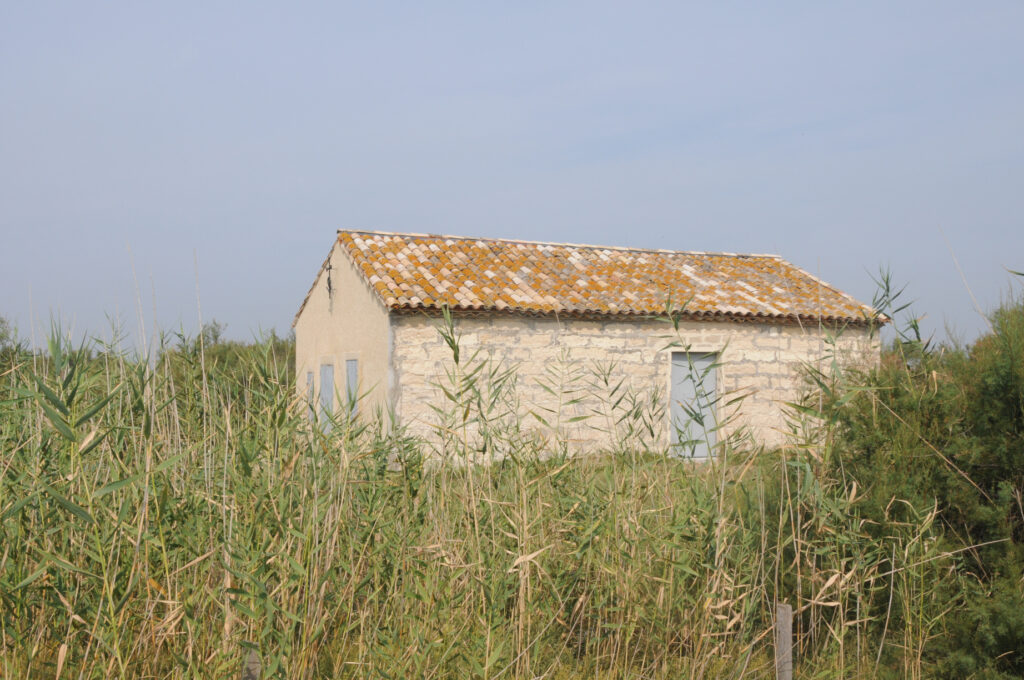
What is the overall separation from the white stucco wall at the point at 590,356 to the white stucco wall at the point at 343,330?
1.68ft

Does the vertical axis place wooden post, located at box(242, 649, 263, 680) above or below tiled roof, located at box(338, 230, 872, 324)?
below

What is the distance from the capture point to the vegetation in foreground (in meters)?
3.24

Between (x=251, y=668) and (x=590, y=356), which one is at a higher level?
(x=590, y=356)

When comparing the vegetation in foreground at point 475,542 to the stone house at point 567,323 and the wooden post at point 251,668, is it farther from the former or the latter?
the stone house at point 567,323

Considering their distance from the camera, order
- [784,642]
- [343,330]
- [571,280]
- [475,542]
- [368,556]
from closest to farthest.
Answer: [784,642], [368,556], [475,542], [571,280], [343,330]

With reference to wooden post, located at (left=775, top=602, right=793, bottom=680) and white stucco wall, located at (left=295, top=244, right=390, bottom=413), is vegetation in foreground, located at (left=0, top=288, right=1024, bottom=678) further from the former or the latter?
white stucco wall, located at (left=295, top=244, right=390, bottom=413)

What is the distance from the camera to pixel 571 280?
1352cm

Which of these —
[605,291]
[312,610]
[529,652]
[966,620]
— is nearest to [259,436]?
[312,610]

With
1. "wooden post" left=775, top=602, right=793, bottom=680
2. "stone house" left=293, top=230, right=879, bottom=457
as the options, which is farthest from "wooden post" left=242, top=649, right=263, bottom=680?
"stone house" left=293, top=230, right=879, bottom=457

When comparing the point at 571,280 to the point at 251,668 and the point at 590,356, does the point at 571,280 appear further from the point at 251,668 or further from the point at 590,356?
the point at 251,668

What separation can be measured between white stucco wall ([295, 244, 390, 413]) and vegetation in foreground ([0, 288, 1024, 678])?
631 cm

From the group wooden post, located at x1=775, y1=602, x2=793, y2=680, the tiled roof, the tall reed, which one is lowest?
wooden post, located at x1=775, y1=602, x2=793, y2=680

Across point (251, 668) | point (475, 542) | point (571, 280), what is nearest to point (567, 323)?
point (571, 280)

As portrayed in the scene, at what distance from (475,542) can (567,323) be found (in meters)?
8.59
